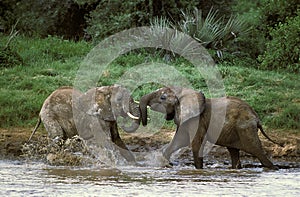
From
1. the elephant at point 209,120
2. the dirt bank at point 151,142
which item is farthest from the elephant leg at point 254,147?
the dirt bank at point 151,142

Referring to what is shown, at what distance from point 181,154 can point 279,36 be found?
11.6 ft

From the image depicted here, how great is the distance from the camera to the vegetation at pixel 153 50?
1509cm

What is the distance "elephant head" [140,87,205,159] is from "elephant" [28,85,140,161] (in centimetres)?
29

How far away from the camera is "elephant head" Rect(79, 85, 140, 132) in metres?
11.8

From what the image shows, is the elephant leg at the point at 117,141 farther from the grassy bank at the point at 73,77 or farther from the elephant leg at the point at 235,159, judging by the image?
the grassy bank at the point at 73,77

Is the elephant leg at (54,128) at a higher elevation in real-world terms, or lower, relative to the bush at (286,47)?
lower

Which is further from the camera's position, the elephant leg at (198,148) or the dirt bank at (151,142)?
the dirt bank at (151,142)

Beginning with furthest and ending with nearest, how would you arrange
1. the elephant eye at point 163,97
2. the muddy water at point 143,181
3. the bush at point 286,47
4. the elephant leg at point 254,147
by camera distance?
the bush at point 286,47
the elephant eye at point 163,97
the elephant leg at point 254,147
the muddy water at point 143,181

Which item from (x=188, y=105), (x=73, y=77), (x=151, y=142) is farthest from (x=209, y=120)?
(x=73, y=77)

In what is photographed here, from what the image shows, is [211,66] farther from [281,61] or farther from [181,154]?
[181,154]

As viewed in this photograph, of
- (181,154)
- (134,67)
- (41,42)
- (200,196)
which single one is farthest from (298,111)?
(41,42)

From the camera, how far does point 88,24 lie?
70.6ft

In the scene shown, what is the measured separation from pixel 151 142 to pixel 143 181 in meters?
3.61

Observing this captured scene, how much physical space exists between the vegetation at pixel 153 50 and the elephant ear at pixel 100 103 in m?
2.86
